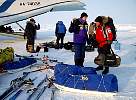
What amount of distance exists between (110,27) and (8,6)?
11.9 m

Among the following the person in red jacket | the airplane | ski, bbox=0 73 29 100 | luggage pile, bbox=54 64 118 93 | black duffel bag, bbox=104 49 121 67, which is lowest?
ski, bbox=0 73 29 100

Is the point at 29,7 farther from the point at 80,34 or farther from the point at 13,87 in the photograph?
the point at 13,87

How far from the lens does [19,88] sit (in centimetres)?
771

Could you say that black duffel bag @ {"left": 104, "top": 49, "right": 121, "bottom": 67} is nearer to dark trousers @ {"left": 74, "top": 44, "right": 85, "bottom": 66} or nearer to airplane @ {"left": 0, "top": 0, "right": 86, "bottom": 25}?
dark trousers @ {"left": 74, "top": 44, "right": 85, "bottom": 66}

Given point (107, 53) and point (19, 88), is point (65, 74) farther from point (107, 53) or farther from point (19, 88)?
point (107, 53)

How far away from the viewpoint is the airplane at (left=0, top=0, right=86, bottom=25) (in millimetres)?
19594

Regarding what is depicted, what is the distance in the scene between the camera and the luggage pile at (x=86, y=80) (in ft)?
24.1

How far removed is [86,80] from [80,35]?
7.85ft

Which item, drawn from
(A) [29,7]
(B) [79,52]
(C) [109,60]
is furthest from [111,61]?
(A) [29,7]

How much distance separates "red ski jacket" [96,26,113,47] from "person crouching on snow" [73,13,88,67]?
2.53 feet

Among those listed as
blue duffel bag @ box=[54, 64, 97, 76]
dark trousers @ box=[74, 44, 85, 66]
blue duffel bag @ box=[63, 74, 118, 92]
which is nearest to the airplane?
dark trousers @ box=[74, 44, 85, 66]

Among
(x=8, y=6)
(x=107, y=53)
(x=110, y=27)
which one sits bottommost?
(x=107, y=53)

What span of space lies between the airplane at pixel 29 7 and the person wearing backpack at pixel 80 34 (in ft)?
33.6

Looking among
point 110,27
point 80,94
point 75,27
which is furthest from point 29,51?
point 80,94
